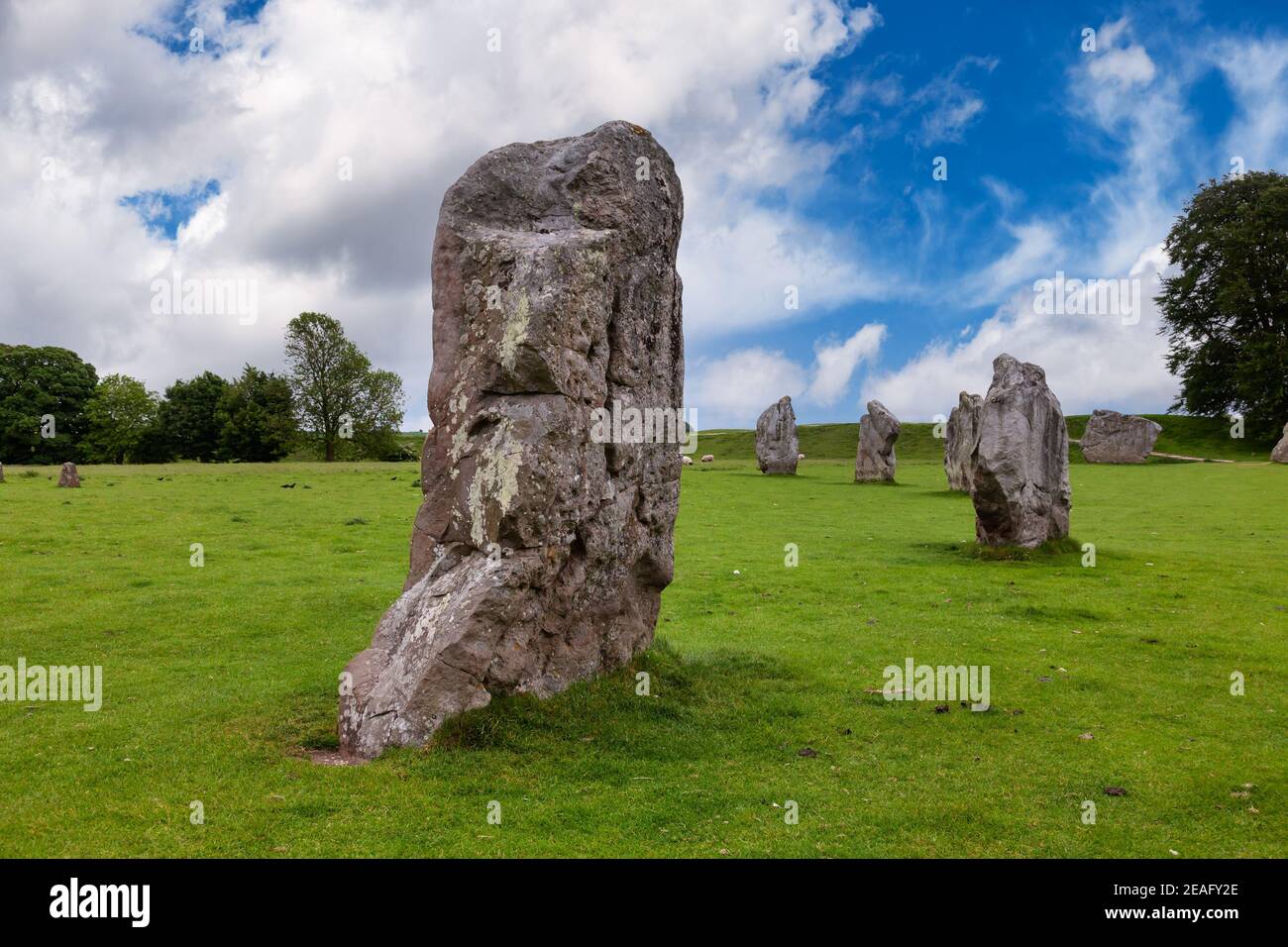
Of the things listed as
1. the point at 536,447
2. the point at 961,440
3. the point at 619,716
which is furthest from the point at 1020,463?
the point at 961,440

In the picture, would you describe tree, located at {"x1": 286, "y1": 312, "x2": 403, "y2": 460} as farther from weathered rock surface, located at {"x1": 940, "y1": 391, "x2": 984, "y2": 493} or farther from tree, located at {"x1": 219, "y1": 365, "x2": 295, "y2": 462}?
weathered rock surface, located at {"x1": 940, "y1": 391, "x2": 984, "y2": 493}

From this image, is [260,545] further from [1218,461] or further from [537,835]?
[1218,461]

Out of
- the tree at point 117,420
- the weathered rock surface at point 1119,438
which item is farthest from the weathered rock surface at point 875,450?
the tree at point 117,420

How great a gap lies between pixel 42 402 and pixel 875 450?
61.1 meters

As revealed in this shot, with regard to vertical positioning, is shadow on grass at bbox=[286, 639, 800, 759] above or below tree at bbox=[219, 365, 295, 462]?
below

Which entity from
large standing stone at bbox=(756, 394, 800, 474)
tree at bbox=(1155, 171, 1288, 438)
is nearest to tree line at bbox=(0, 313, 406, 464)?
large standing stone at bbox=(756, 394, 800, 474)

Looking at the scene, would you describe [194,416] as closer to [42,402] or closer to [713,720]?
[42,402]

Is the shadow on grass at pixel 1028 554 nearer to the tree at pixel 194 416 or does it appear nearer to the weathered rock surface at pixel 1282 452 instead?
the weathered rock surface at pixel 1282 452

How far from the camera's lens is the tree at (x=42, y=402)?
211ft

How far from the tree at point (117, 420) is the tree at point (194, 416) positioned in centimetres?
155

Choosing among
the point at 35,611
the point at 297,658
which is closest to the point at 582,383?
the point at 297,658

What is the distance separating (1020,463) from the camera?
1878cm

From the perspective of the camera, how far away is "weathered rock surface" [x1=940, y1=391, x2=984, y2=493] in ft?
111

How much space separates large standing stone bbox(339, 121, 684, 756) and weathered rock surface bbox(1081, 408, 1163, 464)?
2005 inches
